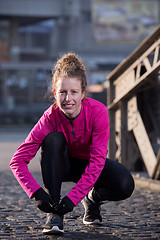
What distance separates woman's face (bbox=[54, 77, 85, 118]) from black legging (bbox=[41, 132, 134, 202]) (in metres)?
0.22

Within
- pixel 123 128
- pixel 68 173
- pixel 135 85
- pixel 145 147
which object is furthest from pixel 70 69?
pixel 123 128

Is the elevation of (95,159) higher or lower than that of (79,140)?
lower

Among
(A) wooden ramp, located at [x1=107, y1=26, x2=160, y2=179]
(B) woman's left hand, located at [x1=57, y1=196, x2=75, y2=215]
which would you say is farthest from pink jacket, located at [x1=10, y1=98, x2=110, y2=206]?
(A) wooden ramp, located at [x1=107, y1=26, x2=160, y2=179]

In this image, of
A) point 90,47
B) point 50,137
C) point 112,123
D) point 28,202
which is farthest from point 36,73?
point 90,47

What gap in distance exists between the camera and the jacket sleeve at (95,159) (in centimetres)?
418

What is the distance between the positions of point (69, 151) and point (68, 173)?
6.8 inches

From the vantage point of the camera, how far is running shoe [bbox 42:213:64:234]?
4.25 m

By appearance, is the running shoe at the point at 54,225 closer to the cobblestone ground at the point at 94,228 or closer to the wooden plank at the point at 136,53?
the cobblestone ground at the point at 94,228

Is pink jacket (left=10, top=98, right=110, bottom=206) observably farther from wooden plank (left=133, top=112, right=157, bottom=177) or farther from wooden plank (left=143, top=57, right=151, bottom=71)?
wooden plank (left=133, top=112, right=157, bottom=177)

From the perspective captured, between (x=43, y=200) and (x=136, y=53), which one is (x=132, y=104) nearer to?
(x=136, y=53)

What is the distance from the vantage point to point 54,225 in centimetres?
426

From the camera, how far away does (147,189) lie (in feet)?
24.0

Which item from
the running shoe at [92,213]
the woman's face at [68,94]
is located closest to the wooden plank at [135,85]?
the running shoe at [92,213]

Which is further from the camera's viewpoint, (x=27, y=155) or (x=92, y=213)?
(x=92, y=213)
